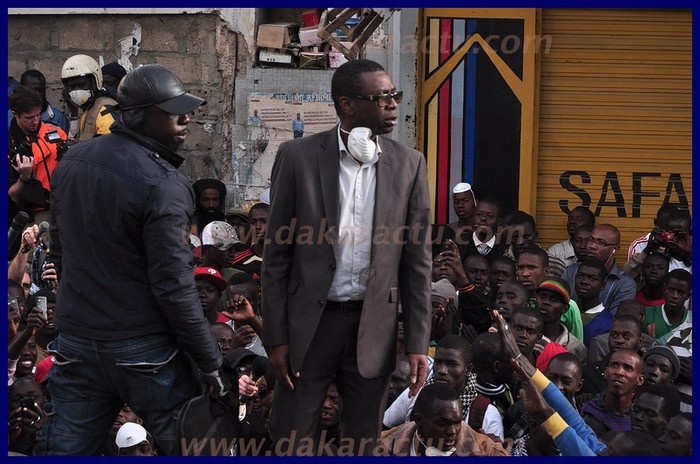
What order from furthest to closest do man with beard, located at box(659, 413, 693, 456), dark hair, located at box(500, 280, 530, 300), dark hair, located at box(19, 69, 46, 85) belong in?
dark hair, located at box(19, 69, 46, 85) < dark hair, located at box(500, 280, 530, 300) < man with beard, located at box(659, 413, 693, 456)

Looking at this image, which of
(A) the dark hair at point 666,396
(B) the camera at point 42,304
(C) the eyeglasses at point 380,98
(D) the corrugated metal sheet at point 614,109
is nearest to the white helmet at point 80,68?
→ (B) the camera at point 42,304

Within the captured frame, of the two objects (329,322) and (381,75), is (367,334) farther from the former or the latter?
(381,75)

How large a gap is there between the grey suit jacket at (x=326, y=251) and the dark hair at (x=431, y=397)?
54.2 inches

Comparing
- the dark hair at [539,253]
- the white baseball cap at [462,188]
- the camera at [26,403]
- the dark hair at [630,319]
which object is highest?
the white baseball cap at [462,188]

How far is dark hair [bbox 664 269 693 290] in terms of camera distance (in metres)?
8.62

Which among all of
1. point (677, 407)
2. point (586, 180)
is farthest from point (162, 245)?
point (586, 180)

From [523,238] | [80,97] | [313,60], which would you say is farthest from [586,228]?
[80,97]

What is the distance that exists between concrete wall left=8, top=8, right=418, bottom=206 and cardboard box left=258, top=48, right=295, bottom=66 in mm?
67

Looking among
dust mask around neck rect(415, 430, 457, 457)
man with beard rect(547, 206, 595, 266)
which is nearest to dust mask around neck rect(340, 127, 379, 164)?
dust mask around neck rect(415, 430, 457, 457)

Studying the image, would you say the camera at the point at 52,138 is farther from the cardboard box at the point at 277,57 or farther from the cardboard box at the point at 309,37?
the cardboard box at the point at 309,37

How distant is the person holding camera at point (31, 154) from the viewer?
30.7 feet

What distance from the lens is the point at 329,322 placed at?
197 inches

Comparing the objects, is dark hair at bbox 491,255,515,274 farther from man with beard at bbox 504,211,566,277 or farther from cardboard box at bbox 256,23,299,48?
cardboard box at bbox 256,23,299,48

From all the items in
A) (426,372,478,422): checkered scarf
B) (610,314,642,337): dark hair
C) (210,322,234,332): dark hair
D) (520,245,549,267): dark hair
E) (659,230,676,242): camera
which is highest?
(659,230,676,242): camera
